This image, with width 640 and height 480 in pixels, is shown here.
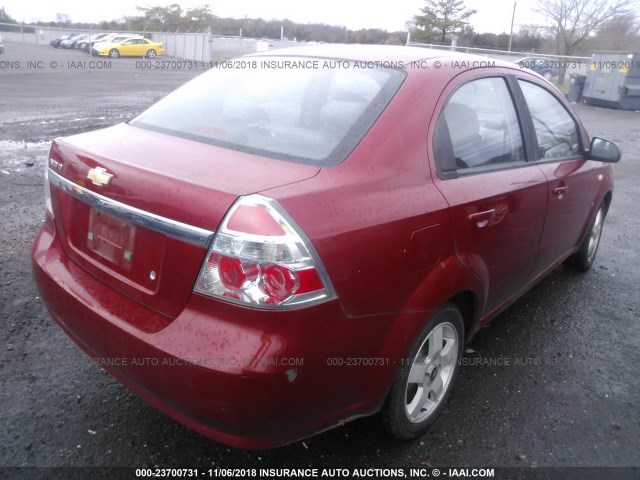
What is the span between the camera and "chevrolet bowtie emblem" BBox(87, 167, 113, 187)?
211 centimetres

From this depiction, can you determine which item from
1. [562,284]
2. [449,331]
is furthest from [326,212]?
[562,284]

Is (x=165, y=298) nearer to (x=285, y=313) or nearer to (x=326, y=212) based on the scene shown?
(x=285, y=313)

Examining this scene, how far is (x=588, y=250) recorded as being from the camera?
4.55 meters

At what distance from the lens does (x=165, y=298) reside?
6.48ft

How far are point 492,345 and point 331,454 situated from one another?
1.48m

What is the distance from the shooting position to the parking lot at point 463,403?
95.2 inches

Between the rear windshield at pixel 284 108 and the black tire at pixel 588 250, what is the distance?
273 cm

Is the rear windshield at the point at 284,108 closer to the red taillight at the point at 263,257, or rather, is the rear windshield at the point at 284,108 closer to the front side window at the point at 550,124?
the red taillight at the point at 263,257

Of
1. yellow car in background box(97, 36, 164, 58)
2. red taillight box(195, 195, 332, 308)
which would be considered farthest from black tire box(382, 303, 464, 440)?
yellow car in background box(97, 36, 164, 58)

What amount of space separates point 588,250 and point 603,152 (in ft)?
3.73

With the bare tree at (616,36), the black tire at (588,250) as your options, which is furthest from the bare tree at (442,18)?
the black tire at (588,250)

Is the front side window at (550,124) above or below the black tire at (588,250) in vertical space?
above

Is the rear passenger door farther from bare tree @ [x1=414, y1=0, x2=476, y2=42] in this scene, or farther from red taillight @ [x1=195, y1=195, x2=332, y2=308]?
bare tree @ [x1=414, y1=0, x2=476, y2=42]

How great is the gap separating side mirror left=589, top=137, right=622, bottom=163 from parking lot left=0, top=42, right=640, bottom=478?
1.10 metres
